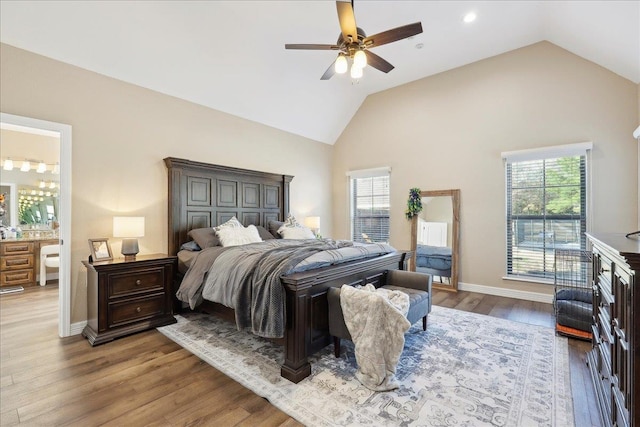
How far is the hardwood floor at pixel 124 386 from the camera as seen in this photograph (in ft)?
6.23

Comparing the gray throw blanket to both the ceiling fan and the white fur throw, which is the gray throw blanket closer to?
the white fur throw

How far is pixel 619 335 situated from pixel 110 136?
191 inches

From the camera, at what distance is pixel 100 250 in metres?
3.34

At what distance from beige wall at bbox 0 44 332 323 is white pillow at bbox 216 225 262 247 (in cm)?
84

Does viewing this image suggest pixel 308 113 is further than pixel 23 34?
Yes

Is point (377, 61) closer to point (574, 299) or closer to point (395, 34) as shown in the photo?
point (395, 34)

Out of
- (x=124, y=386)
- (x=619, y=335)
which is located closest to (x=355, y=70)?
(x=619, y=335)

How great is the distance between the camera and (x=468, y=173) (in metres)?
5.15

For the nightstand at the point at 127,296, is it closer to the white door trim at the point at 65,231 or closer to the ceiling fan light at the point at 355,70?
the white door trim at the point at 65,231

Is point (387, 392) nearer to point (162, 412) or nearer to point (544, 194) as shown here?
point (162, 412)

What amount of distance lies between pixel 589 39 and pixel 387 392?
4.83 meters

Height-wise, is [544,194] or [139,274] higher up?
[544,194]

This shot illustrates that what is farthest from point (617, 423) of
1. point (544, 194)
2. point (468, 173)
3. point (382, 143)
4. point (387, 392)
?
point (382, 143)

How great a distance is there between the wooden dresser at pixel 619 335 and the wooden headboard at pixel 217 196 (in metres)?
4.38
